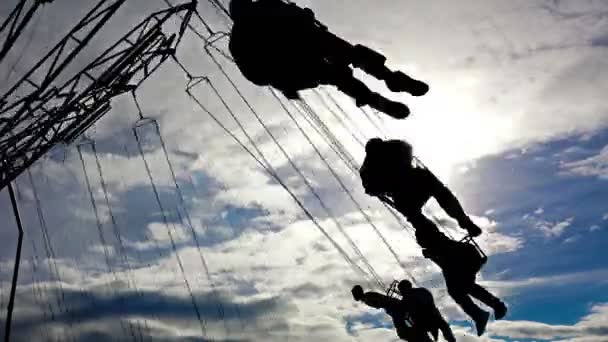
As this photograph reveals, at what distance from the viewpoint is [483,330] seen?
6.50 metres

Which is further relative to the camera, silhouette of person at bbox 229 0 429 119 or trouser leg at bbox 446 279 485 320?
trouser leg at bbox 446 279 485 320

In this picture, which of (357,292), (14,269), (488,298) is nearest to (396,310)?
(357,292)

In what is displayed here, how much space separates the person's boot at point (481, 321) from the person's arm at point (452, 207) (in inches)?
58.4

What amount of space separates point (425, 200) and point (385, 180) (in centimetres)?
62

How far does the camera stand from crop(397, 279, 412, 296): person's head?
23.5ft

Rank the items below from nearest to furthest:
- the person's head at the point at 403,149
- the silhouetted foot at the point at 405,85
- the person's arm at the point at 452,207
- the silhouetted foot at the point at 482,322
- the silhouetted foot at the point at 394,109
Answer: the silhouetted foot at the point at 405,85, the silhouetted foot at the point at 394,109, the person's head at the point at 403,149, the person's arm at the point at 452,207, the silhouetted foot at the point at 482,322

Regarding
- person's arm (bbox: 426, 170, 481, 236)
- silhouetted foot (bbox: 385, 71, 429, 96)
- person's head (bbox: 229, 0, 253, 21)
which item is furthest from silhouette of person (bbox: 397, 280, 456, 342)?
person's head (bbox: 229, 0, 253, 21)

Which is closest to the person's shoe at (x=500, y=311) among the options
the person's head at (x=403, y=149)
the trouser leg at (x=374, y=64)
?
the person's head at (x=403, y=149)

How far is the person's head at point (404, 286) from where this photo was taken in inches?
283

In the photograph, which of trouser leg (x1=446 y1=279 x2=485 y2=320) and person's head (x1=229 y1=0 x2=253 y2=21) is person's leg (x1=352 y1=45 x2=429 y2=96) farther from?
trouser leg (x1=446 y1=279 x2=485 y2=320)

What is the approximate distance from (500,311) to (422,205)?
188cm

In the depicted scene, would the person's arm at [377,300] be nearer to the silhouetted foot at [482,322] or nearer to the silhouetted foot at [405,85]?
the silhouetted foot at [482,322]

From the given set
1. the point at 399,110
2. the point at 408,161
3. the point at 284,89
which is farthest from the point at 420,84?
the point at 284,89

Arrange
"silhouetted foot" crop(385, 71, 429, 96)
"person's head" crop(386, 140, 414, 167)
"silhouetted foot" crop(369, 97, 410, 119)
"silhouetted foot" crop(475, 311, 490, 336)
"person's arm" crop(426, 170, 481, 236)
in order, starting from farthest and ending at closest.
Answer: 1. "silhouetted foot" crop(475, 311, 490, 336)
2. "person's arm" crop(426, 170, 481, 236)
3. "person's head" crop(386, 140, 414, 167)
4. "silhouetted foot" crop(369, 97, 410, 119)
5. "silhouetted foot" crop(385, 71, 429, 96)
